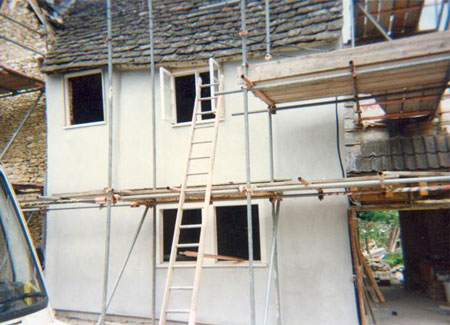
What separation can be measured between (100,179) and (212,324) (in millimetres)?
3833

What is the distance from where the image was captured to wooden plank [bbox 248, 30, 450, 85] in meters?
5.11

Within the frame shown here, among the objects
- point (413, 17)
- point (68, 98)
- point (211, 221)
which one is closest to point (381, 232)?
point (413, 17)

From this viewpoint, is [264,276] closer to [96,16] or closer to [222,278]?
[222,278]

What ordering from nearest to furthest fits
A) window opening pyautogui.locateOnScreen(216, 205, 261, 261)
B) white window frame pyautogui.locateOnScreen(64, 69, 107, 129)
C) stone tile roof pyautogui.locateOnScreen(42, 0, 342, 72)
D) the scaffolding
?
the scaffolding < stone tile roof pyautogui.locateOnScreen(42, 0, 342, 72) < window opening pyautogui.locateOnScreen(216, 205, 261, 261) < white window frame pyautogui.locateOnScreen(64, 69, 107, 129)

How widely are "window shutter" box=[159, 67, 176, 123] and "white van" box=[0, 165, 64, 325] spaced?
461cm

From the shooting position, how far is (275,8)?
8.97 meters

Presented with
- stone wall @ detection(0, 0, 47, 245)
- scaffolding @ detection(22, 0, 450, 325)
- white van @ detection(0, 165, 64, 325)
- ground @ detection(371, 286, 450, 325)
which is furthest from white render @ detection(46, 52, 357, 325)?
white van @ detection(0, 165, 64, 325)

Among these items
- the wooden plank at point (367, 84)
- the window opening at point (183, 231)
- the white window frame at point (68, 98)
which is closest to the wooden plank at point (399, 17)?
the wooden plank at point (367, 84)

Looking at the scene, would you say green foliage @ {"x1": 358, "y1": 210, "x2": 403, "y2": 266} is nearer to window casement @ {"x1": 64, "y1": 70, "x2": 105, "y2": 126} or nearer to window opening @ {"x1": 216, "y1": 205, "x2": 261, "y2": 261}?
window opening @ {"x1": 216, "y1": 205, "x2": 261, "y2": 261}

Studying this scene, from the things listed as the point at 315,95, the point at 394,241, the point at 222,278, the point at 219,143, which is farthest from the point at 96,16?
the point at 394,241

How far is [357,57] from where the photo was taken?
542 cm

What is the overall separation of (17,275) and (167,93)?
19.0 feet

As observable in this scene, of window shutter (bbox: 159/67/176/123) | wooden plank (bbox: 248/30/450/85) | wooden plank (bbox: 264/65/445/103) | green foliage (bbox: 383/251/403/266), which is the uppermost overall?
window shutter (bbox: 159/67/176/123)

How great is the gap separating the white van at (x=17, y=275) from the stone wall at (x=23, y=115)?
8.25 metres
